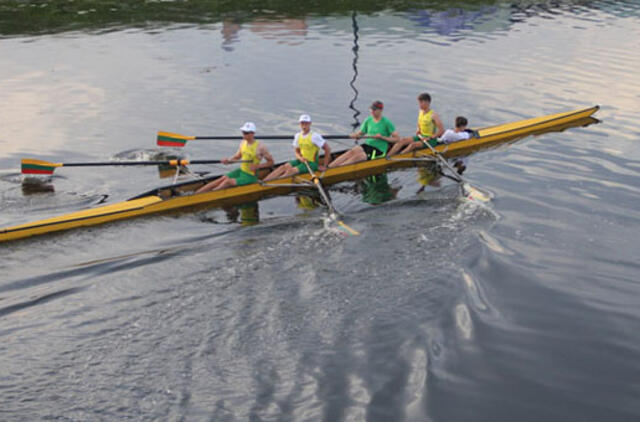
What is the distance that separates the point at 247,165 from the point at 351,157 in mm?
3290

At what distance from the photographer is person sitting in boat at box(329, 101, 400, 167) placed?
1689 centimetres

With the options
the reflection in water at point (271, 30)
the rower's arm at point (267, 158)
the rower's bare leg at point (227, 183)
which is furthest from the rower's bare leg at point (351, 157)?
the reflection in water at point (271, 30)

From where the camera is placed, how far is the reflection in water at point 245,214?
13.9 meters

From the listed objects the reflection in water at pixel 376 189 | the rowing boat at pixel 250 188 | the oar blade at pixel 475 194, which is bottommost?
the reflection in water at pixel 376 189

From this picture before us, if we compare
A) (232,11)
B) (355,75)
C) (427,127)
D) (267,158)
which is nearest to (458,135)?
(427,127)

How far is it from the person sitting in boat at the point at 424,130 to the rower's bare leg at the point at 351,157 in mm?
1043

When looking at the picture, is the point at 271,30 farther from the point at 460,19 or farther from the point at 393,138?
the point at 393,138

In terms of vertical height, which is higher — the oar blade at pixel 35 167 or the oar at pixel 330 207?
the oar blade at pixel 35 167

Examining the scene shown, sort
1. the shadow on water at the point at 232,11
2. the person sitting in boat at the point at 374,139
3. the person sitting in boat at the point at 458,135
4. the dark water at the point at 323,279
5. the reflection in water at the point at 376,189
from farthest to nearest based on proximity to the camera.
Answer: the shadow on water at the point at 232,11, the person sitting in boat at the point at 458,135, the person sitting in boat at the point at 374,139, the reflection in water at the point at 376,189, the dark water at the point at 323,279

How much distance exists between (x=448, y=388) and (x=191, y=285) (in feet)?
15.6

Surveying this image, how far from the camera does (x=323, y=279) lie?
10.6 meters

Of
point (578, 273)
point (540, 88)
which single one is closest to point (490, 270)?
point (578, 273)

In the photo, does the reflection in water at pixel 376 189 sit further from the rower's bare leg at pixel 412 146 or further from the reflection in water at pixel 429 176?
the rower's bare leg at pixel 412 146

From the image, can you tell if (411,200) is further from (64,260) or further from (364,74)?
(364,74)
